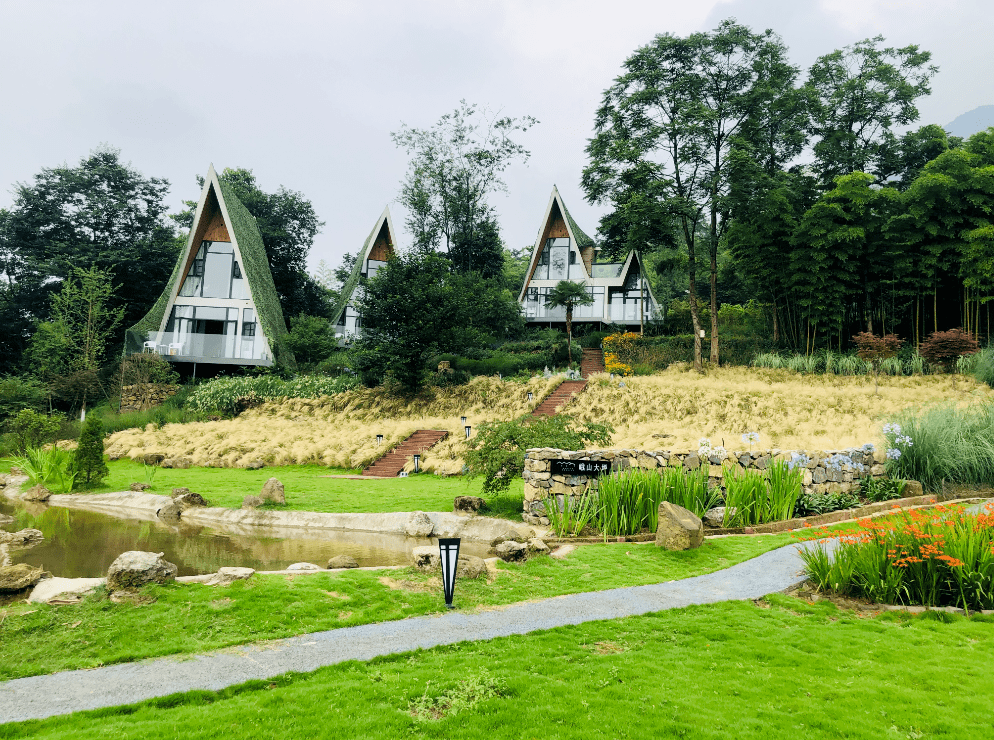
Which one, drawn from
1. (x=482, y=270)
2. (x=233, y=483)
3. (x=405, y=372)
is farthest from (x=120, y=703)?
(x=482, y=270)

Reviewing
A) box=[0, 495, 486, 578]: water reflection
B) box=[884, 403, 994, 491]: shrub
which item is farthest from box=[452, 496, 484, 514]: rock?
box=[884, 403, 994, 491]: shrub

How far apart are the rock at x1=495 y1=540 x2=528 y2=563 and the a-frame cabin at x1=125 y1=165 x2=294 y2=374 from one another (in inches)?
1009

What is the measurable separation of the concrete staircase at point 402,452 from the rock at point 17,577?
1140 centimetres

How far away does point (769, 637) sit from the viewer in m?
5.81

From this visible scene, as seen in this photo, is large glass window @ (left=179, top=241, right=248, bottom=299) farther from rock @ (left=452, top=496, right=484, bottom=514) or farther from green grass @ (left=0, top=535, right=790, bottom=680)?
green grass @ (left=0, top=535, right=790, bottom=680)

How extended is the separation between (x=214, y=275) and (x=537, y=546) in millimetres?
30031

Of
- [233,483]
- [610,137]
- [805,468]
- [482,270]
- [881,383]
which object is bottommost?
[233,483]

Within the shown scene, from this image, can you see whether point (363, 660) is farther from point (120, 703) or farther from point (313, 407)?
point (313, 407)

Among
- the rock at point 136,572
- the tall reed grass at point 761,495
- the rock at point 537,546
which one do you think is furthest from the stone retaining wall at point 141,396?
the tall reed grass at point 761,495

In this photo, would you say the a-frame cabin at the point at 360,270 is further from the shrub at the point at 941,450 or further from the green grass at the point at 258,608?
the green grass at the point at 258,608

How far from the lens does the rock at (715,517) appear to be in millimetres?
10367

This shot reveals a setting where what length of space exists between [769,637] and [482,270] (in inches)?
1439

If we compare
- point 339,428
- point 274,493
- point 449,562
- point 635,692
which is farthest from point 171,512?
point 635,692

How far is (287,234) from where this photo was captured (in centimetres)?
4284
